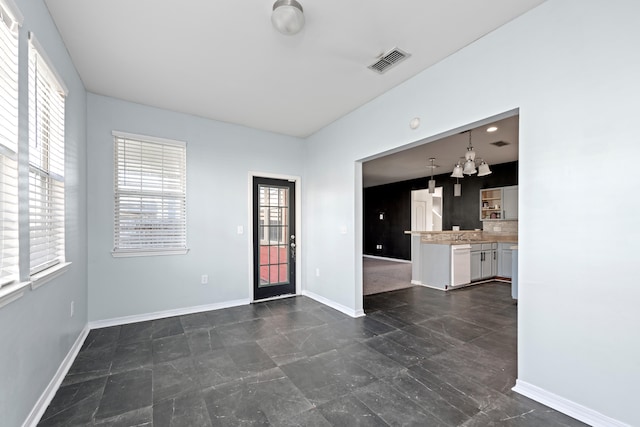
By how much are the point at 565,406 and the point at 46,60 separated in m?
4.29

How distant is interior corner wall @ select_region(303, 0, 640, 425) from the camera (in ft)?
5.27

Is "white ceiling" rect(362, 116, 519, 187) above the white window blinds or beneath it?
above

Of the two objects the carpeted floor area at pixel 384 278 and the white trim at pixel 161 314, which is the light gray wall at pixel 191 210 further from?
the carpeted floor area at pixel 384 278

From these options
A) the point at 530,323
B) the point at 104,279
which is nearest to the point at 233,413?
the point at 530,323

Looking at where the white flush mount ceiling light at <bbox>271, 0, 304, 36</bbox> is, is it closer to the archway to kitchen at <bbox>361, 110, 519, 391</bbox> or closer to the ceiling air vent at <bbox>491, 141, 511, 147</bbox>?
the archway to kitchen at <bbox>361, 110, 519, 391</bbox>

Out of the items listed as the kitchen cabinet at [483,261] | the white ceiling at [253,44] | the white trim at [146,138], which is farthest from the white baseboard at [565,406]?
the white trim at [146,138]

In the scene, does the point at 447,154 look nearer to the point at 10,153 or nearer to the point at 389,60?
the point at 389,60

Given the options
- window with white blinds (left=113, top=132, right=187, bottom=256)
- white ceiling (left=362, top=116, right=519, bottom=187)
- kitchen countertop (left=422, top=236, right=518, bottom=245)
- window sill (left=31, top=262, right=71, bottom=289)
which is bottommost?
kitchen countertop (left=422, top=236, right=518, bottom=245)

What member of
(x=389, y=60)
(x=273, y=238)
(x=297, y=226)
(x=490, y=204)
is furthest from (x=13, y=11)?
(x=490, y=204)

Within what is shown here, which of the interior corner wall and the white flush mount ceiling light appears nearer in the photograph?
the interior corner wall

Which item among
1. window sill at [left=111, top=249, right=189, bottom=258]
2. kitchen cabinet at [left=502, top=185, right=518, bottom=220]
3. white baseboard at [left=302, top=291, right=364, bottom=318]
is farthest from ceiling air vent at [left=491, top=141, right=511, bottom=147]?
window sill at [left=111, top=249, right=189, bottom=258]

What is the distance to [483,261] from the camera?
598 centimetres

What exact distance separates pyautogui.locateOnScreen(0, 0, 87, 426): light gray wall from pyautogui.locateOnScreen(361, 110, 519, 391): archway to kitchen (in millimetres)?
2953

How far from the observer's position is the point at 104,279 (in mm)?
3332
